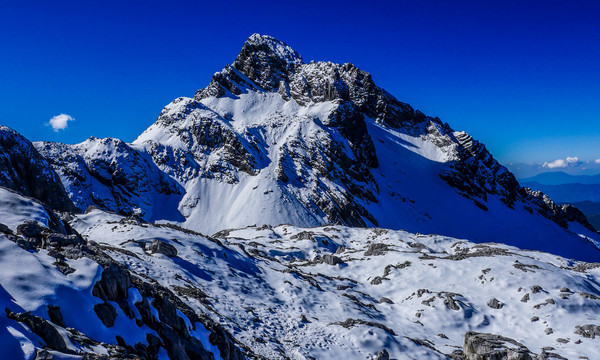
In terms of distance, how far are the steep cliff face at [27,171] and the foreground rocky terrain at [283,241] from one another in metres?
0.35

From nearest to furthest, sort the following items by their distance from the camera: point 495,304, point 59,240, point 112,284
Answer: point 112,284
point 59,240
point 495,304

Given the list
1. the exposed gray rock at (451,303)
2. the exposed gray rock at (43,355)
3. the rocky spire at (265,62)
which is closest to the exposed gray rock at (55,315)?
the exposed gray rock at (43,355)

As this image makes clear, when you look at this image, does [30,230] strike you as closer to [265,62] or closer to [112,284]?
[112,284]

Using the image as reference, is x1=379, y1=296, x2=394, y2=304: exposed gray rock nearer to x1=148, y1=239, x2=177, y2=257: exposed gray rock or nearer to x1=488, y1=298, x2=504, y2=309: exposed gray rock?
x1=488, y1=298, x2=504, y2=309: exposed gray rock

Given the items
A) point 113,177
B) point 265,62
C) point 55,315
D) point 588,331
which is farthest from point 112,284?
point 265,62

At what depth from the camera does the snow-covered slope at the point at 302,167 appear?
111688 mm

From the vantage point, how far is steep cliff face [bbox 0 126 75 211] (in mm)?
56228

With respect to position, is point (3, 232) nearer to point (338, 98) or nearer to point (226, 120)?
point (226, 120)

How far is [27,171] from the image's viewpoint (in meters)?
59.6

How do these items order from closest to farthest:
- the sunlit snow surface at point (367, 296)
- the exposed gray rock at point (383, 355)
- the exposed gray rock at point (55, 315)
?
1. the exposed gray rock at point (55, 315)
2. the exposed gray rock at point (383, 355)
3. the sunlit snow surface at point (367, 296)

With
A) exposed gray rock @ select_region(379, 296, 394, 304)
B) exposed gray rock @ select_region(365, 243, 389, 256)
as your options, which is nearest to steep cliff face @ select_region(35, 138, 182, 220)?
exposed gray rock @ select_region(365, 243, 389, 256)

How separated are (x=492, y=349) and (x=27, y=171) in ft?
221

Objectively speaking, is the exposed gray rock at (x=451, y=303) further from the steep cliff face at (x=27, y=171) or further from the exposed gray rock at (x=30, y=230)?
the steep cliff face at (x=27, y=171)

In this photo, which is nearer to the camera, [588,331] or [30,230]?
[30,230]
